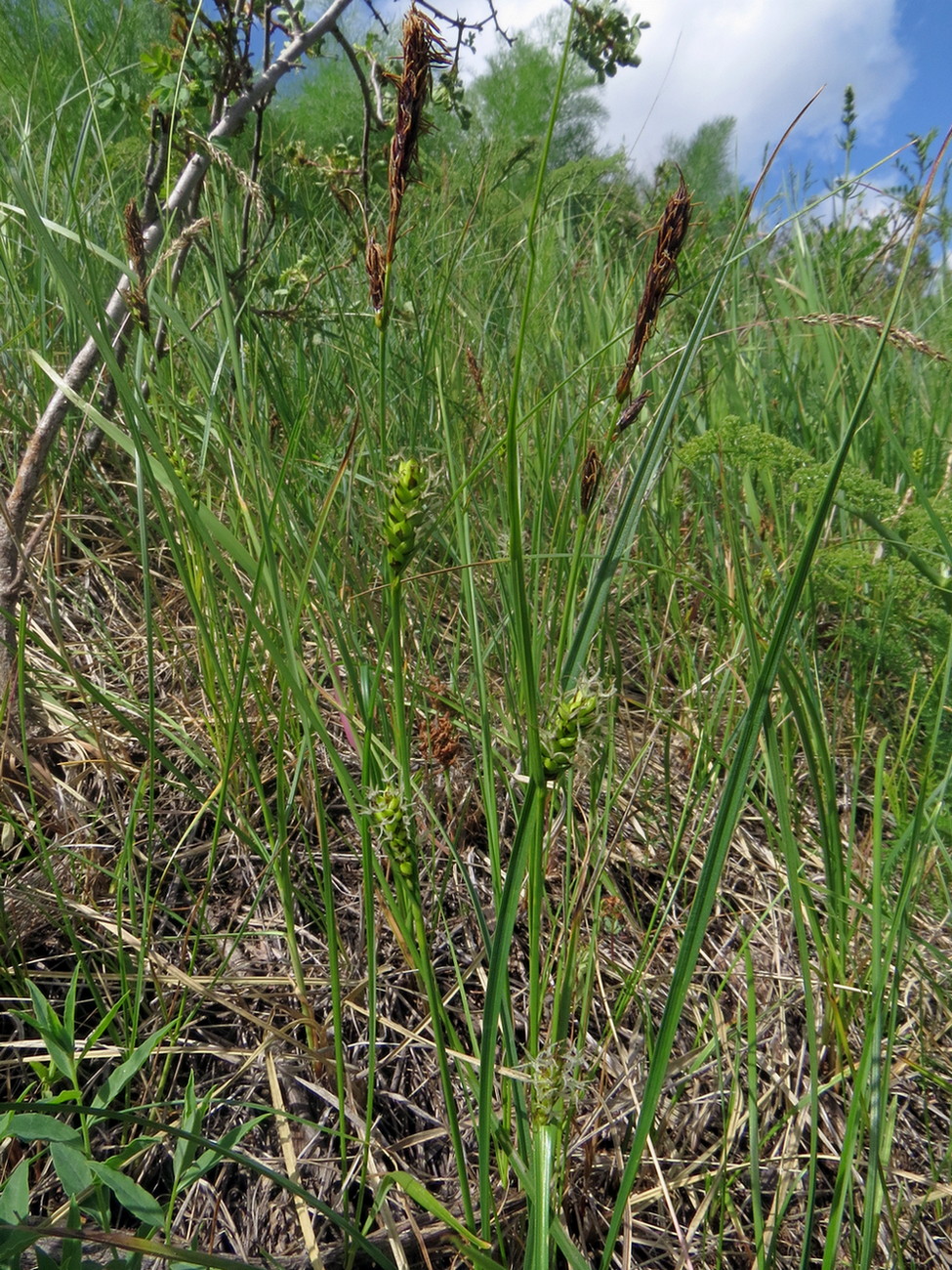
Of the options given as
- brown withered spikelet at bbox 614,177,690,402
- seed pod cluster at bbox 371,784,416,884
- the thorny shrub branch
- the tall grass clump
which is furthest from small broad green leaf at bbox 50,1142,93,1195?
brown withered spikelet at bbox 614,177,690,402

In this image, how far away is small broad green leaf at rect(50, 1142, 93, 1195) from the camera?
1.80 feet

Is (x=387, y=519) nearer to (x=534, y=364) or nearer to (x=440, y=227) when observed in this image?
(x=534, y=364)

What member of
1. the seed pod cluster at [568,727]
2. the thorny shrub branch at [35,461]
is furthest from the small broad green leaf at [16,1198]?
the thorny shrub branch at [35,461]

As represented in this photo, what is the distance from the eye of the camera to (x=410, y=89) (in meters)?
0.50

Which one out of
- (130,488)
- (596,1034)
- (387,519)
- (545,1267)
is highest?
(387,519)

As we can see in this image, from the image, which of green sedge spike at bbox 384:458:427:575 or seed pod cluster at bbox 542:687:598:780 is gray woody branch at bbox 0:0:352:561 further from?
seed pod cluster at bbox 542:687:598:780

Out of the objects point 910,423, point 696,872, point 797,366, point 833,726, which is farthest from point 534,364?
point 696,872

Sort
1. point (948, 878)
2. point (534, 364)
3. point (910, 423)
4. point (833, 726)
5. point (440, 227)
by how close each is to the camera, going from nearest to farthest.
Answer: point (948, 878), point (833, 726), point (910, 423), point (534, 364), point (440, 227)

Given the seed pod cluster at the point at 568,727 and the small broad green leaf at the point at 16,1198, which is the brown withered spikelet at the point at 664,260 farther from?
the small broad green leaf at the point at 16,1198

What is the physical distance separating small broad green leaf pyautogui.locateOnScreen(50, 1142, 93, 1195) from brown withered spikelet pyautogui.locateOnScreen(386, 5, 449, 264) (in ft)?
2.17

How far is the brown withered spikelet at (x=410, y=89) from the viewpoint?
1.62ft

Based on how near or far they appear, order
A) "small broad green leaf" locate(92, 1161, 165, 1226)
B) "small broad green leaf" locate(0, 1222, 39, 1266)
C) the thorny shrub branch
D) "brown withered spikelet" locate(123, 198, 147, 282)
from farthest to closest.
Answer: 1. the thorny shrub branch
2. "brown withered spikelet" locate(123, 198, 147, 282)
3. "small broad green leaf" locate(92, 1161, 165, 1226)
4. "small broad green leaf" locate(0, 1222, 39, 1266)

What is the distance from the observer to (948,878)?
3.23 feet

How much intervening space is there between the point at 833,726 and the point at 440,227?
1.86 m
